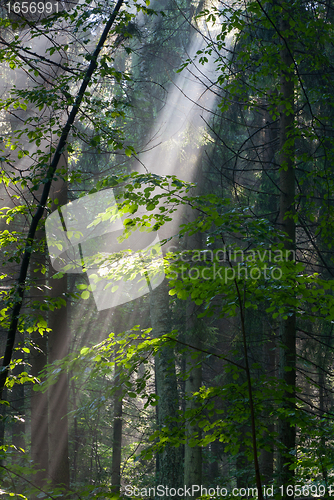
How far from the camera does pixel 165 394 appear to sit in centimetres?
696

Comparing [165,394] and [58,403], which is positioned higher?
[165,394]

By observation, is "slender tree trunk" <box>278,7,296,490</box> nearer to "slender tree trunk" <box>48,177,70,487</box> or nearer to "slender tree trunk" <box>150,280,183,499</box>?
"slender tree trunk" <box>150,280,183,499</box>

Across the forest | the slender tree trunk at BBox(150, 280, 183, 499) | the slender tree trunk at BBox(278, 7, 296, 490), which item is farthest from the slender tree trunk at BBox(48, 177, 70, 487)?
the slender tree trunk at BBox(278, 7, 296, 490)

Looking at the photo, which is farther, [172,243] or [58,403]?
[172,243]

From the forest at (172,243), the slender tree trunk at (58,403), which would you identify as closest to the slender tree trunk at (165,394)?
the forest at (172,243)

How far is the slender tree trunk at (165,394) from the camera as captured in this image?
6.63 metres

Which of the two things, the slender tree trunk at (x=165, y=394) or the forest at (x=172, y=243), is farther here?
the slender tree trunk at (x=165, y=394)

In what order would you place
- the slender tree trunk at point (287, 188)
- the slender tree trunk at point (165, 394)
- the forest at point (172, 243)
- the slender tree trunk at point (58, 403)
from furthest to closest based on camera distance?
the slender tree trunk at point (165, 394) < the slender tree trunk at point (58, 403) < the slender tree trunk at point (287, 188) < the forest at point (172, 243)

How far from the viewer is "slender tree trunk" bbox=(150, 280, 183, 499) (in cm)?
663

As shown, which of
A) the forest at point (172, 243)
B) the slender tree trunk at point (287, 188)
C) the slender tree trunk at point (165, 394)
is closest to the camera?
the forest at point (172, 243)

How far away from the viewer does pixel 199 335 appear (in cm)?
853

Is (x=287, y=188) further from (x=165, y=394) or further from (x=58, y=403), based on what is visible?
(x=58, y=403)

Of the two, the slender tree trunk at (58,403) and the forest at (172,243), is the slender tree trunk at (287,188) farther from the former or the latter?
the slender tree trunk at (58,403)

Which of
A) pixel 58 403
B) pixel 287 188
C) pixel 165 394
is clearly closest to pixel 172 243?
pixel 165 394
